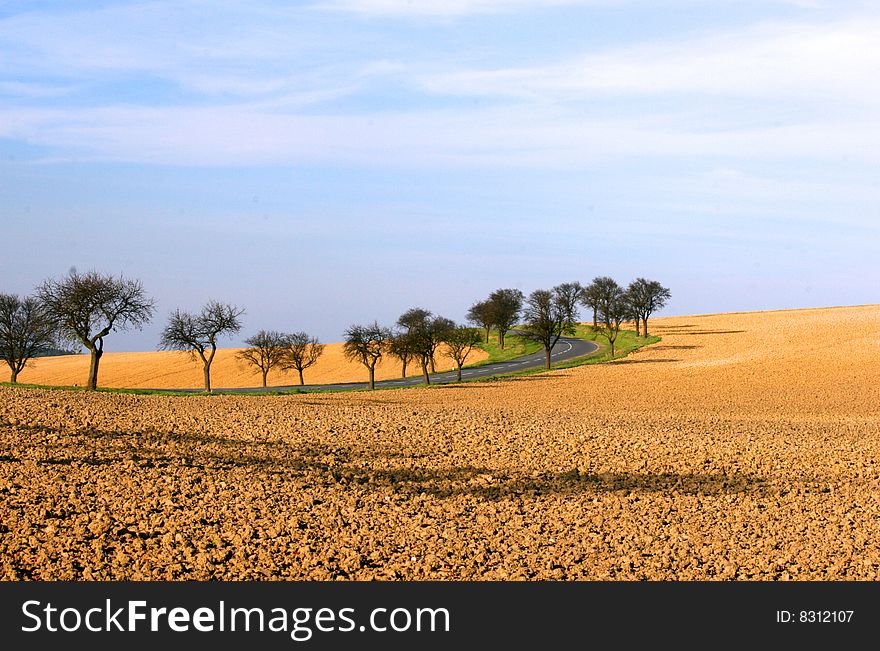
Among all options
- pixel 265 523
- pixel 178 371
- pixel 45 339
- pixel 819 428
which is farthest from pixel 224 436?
pixel 178 371

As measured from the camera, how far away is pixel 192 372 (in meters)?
94.6

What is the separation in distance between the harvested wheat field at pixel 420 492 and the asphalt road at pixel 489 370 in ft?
121

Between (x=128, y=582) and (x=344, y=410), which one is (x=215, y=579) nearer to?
(x=128, y=582)

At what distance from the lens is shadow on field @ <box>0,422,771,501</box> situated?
782 inches

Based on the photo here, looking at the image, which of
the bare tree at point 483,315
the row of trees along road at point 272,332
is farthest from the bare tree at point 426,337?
the bare tree at point 483,315

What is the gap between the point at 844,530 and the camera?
1673 cm

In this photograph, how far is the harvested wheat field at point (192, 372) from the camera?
3356 inches

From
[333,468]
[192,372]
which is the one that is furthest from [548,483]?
[192,372]

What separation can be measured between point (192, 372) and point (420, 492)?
80077mm

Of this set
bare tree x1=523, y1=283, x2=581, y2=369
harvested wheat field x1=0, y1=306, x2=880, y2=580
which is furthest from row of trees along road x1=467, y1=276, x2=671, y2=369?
harvested wheat field x1=0, y1=306, x2=880, y2=580

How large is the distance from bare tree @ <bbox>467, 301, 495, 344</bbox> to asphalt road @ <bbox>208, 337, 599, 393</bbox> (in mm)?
8721

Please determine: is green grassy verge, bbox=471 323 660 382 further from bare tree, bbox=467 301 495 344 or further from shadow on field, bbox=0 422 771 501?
shadow on field, bbox=0 422 771 501

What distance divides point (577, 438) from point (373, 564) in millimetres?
13466

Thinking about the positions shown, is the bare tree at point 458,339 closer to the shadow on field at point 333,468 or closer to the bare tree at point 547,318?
the bare tree at point 547,318
